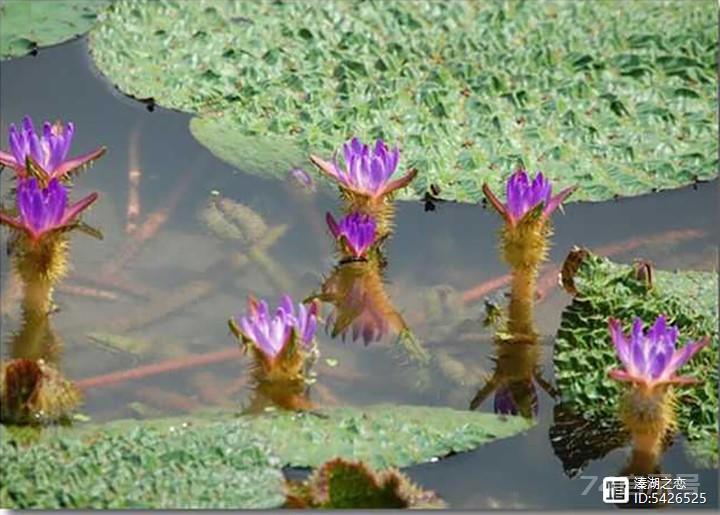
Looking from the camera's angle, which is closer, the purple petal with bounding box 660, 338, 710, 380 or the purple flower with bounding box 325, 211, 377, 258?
the purple petal with bounding box 660, 338, 710, 380

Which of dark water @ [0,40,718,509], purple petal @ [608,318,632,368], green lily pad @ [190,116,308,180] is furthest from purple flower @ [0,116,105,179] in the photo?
purple petal @ [608,318,632,368]

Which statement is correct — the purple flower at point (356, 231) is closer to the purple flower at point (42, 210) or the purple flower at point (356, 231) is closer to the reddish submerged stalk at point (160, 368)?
the reddish submerged stalk at point (160, 368)

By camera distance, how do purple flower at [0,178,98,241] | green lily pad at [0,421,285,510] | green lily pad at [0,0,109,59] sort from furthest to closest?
green lily pad at [0,0,109,59], purple flower at [0,178,98,241], green lily pad at [0,421,285,510]

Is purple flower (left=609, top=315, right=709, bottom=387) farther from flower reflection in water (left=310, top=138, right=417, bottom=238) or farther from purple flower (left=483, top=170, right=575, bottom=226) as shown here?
flower reflection in water (left=310, top=138, right=417, bottom=238)

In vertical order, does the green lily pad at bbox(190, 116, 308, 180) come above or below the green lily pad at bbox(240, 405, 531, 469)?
above

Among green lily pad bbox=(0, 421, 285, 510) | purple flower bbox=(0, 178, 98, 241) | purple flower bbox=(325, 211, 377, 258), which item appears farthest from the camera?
purple flower bbox=(325, 211, 377, 258)

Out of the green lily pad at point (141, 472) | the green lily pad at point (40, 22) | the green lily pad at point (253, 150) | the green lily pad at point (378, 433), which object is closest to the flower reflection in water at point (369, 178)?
the green lily pad at point (253, 150)

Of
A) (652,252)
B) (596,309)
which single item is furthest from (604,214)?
(596,309)
